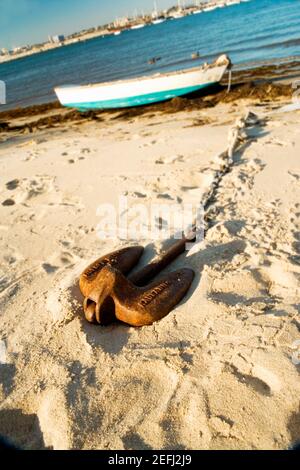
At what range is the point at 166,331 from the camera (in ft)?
8.16

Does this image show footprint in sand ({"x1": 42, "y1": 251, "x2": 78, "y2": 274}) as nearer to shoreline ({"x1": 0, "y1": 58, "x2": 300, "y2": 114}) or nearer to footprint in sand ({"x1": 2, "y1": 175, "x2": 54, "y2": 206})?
footprint in sand ({"x1": 2, "y1": 175, "x2": 54, "y2": 206})

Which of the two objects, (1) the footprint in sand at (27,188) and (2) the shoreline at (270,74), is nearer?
(1) the footprint in sand at (27,188)

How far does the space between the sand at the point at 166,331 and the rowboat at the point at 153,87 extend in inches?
259

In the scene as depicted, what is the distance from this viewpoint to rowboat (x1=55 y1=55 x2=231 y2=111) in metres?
10.9

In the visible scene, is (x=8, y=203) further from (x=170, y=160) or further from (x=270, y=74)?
(x=270, y=74)

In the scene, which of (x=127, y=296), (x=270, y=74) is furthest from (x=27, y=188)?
(x=270, y=74)

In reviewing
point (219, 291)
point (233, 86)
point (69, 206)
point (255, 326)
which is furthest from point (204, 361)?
point (233, 86)

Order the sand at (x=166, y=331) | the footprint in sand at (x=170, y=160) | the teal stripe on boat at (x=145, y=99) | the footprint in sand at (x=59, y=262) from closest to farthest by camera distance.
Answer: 1. the sand at (x=166, y=331)
2. the footprint in sand at (x=59, y=262)
3. the footprint in sand at (x=170, y=160)
4. the teal stripe on boat at (x=145, y=99)

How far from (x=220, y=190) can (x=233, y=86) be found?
29.2ft

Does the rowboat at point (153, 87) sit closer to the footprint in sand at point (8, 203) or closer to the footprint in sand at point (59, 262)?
the footprint in sand at point (8, 203)

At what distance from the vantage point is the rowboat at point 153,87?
10945 mm

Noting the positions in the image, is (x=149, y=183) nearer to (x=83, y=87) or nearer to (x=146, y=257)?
(x=146, y=257)

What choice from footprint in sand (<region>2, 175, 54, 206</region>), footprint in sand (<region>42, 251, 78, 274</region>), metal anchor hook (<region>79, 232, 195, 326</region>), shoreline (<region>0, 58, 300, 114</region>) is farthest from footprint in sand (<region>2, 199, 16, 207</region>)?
shoreline (<region>0, 58, 300, 114</region>)

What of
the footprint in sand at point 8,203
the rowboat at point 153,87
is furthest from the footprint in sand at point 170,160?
the rowboat at point 153,87
